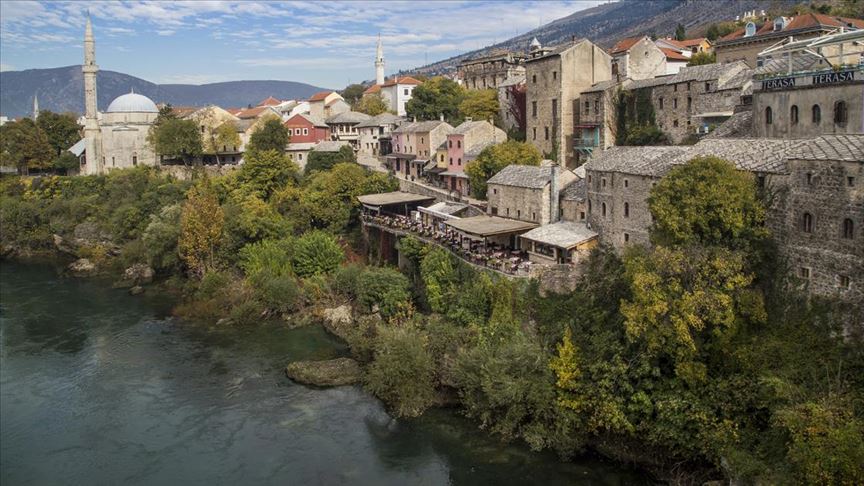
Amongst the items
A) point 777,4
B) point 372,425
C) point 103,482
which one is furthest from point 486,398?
point 777,4

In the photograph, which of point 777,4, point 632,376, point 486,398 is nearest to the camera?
point 632,376

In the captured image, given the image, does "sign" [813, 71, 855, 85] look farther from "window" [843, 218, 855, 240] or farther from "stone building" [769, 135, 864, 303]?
"window" [843, 218, 855, 240]

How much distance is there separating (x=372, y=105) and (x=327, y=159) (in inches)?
778

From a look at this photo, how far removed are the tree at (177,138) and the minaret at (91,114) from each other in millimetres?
9742

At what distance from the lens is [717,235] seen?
20469 mm

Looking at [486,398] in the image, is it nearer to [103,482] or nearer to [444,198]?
[103,482]

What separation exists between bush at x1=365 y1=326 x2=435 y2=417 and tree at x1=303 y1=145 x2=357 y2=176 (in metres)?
27.9

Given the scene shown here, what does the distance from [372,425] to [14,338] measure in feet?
67.3

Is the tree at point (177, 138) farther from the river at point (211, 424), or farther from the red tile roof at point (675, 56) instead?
the red tile roof at point (675, 56)

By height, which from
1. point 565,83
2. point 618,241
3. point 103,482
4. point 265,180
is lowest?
point 103,482

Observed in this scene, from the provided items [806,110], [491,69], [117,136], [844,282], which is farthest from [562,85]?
[117,136]

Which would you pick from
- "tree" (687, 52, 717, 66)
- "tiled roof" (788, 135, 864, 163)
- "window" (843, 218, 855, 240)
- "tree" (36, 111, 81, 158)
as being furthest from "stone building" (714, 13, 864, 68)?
"tree" (36, 111, 81, 158)

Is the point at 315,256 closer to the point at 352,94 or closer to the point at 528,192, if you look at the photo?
the point at 528,192

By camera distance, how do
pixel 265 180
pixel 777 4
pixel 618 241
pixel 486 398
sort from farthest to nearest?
pixel 777 4 → pixel 265 180 → pixel 618 241 → pixel 486 398
